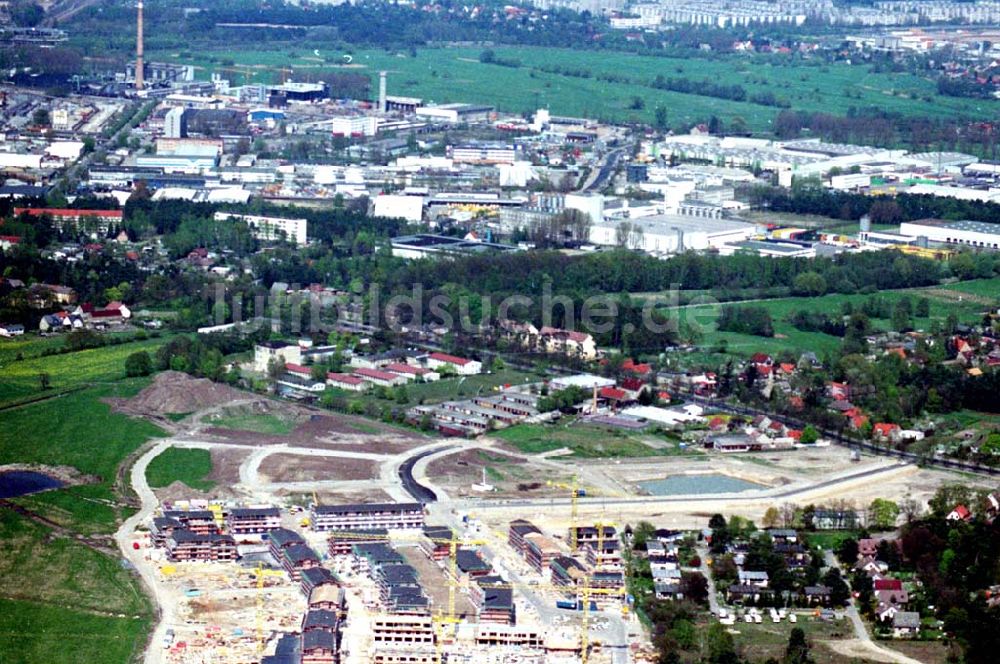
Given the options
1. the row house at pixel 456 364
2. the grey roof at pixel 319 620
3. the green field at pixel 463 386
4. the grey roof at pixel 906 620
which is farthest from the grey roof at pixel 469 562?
the row house at pixel 456 364

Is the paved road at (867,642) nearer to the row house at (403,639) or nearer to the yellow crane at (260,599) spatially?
the row house at (403,639)

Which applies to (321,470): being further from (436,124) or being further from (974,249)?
(436,124)

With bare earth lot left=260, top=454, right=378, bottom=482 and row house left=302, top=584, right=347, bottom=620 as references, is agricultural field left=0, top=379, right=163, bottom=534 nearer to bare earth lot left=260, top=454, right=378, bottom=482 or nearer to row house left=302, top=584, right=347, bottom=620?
bare earth lot left=260, top=454, right=378, bottom=482

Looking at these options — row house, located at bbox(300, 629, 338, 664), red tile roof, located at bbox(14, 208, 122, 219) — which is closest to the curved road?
row house, located at bbox(300, 629, 338, 664)

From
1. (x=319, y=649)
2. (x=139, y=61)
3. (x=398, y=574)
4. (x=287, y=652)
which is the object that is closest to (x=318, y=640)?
(x=319, y=649)

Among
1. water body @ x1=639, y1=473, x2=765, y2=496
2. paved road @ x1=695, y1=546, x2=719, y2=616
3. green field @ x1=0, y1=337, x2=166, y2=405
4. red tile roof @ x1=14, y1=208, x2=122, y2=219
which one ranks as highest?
paved road @ x1=695, y1=546, x2=719, y2=616

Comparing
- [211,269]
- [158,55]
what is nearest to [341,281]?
[211,269]
